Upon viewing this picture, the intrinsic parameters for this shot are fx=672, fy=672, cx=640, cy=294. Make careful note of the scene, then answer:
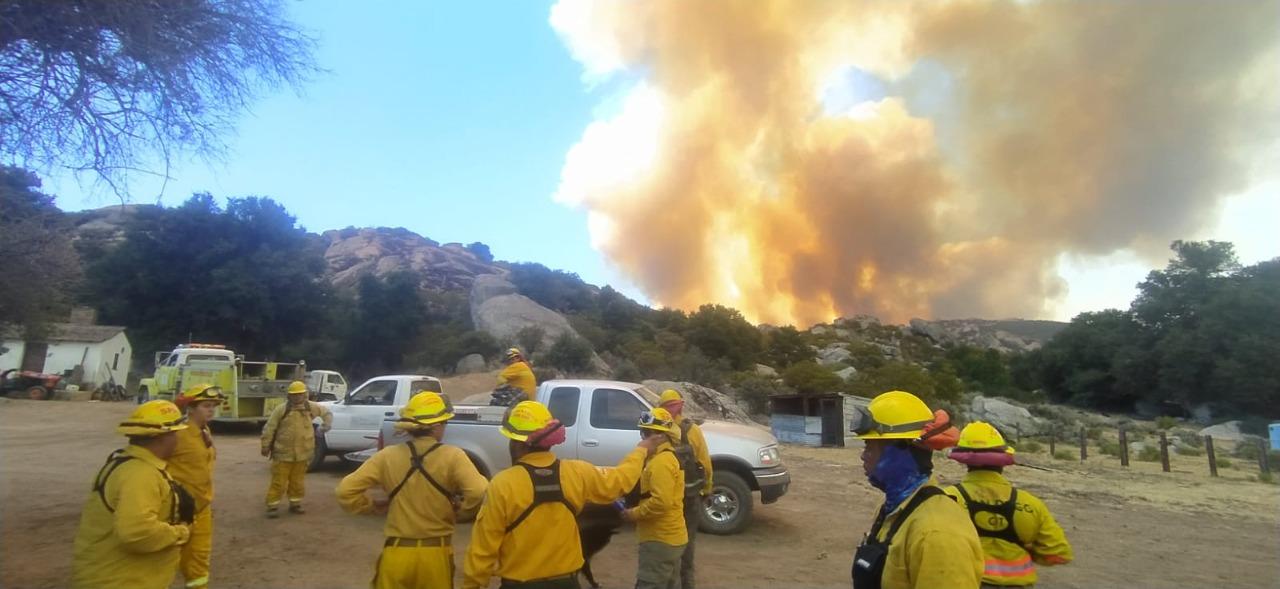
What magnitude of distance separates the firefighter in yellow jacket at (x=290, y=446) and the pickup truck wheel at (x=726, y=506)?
5.14 metres

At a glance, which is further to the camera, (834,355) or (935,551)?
(834,355)

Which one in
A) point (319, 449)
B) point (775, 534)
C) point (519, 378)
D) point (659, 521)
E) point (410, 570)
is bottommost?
point (775, 534)

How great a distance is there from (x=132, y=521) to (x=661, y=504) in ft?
9.20

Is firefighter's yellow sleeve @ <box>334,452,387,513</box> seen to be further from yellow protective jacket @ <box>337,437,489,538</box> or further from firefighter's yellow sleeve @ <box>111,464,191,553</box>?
firefighter's yellow sleeve @ <box>111,464,191,553</box>

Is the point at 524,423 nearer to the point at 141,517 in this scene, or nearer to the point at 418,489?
the point at 418,489

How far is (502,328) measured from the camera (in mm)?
42281

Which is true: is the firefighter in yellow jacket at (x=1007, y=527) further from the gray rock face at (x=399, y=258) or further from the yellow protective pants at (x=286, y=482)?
the gray rock face at (x=399, y=258)

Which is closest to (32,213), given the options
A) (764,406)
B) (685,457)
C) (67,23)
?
(67,23)

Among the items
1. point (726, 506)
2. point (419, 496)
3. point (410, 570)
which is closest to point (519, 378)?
point (726, 506)

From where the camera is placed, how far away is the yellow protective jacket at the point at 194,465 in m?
5.09

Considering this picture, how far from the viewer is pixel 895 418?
2375 millimetres

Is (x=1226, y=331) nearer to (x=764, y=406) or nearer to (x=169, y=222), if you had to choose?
(x=764, y=406)

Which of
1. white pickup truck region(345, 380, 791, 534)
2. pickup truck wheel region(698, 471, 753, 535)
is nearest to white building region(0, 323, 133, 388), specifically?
white pickup truck region(345, 380, 791, 534)

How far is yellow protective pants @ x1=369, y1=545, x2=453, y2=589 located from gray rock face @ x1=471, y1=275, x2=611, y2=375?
3297cm
